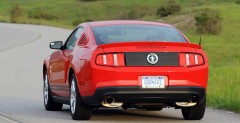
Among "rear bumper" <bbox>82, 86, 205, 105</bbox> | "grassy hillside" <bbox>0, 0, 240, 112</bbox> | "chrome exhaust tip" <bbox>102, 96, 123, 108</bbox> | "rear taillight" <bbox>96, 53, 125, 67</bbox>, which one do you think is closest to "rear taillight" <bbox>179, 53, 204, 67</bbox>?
"rear bumper" <bbox>82, 86, 205, 105</bbox>

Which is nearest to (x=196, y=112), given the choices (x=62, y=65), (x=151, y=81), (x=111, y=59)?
(x=151, y=81)

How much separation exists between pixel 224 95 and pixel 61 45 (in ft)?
11.5

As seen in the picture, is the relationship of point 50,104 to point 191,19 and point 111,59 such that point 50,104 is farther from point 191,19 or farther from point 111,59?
point 191,19

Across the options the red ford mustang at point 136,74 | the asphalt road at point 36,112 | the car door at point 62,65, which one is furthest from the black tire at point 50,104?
the red ford mustang at point 136,74

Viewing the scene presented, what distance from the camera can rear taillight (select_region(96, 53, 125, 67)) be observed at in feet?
37.7

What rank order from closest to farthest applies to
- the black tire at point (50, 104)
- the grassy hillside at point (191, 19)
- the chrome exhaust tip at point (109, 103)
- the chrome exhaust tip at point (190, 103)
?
the chrome exhaust tip at point (109, 103), the chrome exhaust tip at point (190, 103), the black tire at point (50, 104), the grassy hillside at point (191, 19)

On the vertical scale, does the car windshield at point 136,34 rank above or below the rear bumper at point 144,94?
above

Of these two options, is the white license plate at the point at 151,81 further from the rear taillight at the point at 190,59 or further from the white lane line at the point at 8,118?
the white lane line at the point at 8,118

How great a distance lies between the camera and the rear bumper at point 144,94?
37.4ft

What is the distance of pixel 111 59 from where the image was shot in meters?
11.5

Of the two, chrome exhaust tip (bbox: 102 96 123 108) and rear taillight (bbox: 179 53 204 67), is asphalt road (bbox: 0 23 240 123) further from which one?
rear taillight (bbox: 179 53 204 67)

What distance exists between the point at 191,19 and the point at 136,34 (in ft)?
189

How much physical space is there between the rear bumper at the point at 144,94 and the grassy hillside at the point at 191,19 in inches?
Result: 90.6

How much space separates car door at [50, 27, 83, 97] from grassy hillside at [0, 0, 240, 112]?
2.75 meters
